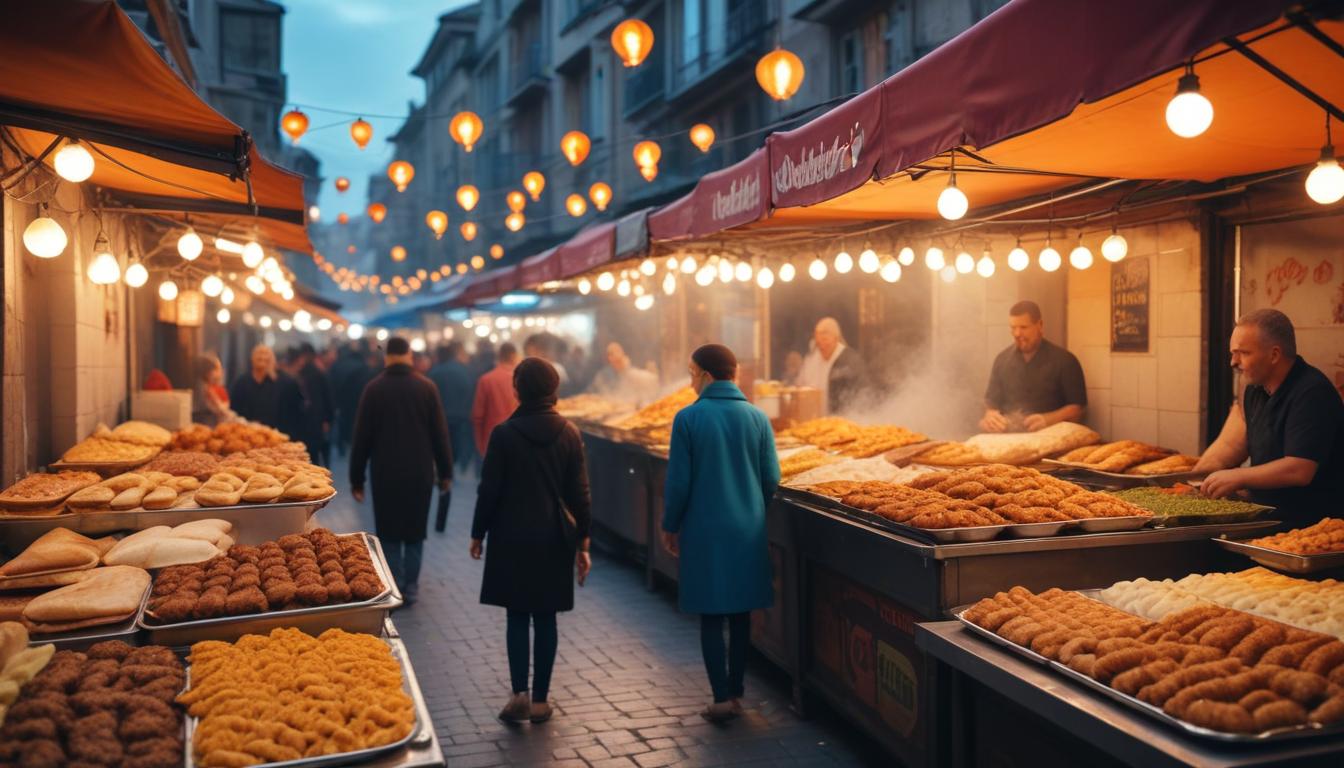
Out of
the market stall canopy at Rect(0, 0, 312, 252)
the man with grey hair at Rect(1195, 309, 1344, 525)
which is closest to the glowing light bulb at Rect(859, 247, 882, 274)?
the man with grey hair at Rect(1195, 309, 1344, 525)

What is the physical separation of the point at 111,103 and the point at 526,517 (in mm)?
2951

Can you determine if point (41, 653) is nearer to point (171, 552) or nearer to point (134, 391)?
point (171, 552)

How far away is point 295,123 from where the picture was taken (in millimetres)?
14422

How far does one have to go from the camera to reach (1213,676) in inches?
126

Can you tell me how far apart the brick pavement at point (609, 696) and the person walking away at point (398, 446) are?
2.59 feet

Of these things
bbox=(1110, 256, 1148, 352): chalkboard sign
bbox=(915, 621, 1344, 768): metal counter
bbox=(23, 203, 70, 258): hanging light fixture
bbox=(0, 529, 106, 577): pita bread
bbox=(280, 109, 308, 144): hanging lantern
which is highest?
bbox=(280, 109, 308, 144): hanging lantern

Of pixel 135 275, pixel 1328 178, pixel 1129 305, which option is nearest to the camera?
pixel 1328 178

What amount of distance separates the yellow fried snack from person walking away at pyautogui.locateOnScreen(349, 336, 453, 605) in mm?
4529

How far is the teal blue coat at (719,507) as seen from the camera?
230 inches

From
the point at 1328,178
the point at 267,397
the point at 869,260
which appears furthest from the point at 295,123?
the point at 1328,178

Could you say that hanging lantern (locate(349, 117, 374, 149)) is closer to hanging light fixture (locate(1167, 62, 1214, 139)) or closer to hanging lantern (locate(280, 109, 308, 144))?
hanging lantern (locate(280, 109, 308, 144))

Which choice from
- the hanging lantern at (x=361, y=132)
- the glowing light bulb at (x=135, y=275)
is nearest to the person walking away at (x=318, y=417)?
the hanging lantern at (x=361, y=132)

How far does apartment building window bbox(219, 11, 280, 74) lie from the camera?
102ft

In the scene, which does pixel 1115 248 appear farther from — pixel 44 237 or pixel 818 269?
pixel 44 237
